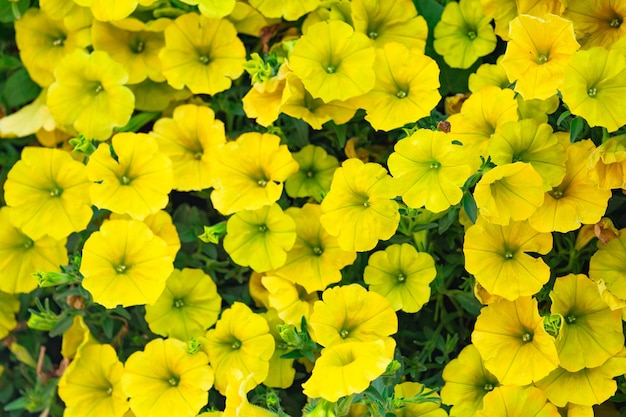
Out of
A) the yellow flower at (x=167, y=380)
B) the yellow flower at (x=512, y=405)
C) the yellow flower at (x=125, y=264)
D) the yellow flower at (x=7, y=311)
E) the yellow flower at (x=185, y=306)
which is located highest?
the yellow flower at (x=125, y=264)

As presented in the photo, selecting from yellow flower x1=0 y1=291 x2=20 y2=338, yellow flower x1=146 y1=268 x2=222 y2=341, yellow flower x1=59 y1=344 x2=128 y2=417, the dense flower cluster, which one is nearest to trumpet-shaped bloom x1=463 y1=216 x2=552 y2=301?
the dense flower cluster

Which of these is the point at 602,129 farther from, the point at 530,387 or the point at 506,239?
the point at 530,387

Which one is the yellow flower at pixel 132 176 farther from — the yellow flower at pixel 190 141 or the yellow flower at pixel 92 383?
the yellow flower at pixel 92 383

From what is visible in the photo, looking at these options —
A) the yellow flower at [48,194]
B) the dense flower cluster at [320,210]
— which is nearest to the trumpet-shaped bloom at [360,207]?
the dense flower cluster at [320,210]

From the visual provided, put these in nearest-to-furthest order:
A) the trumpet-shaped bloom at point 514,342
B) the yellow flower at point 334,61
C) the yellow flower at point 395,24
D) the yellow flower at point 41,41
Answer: the trumpet-shaped bloom at point 514,342, the yellow flower at point 334,61, the yellow flower at point 395,24, the yellow flower at point 41,41

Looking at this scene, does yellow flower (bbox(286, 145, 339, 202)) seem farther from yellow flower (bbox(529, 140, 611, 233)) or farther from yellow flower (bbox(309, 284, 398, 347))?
yellow flower (bbox(529, 140, 611, 233))

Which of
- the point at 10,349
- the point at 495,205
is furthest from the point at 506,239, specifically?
the point at 10,349

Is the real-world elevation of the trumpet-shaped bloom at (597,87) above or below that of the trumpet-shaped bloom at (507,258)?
above
